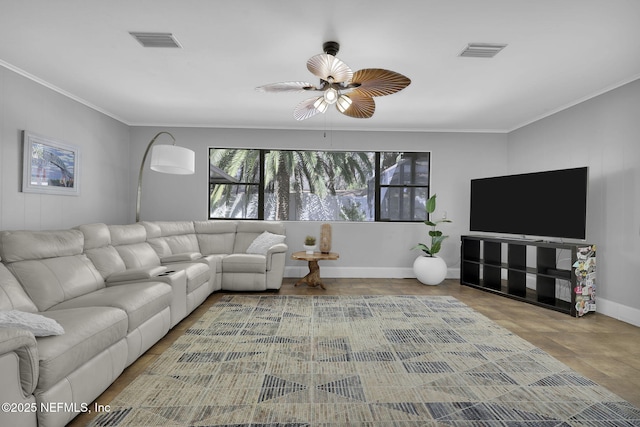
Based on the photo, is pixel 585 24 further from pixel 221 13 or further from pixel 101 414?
pixel 101 414

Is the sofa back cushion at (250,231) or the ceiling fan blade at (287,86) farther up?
the ceiling fan blade at (287,86)

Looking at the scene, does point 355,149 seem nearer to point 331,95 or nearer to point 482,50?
point 482,50

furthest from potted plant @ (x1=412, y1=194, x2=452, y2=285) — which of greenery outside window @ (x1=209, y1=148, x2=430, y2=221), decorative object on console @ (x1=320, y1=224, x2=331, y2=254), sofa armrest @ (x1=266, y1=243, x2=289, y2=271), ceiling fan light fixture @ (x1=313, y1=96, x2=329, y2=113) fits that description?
ceiling fan light fixture @ (x1=313, y1=96, x2=329, y2=113)

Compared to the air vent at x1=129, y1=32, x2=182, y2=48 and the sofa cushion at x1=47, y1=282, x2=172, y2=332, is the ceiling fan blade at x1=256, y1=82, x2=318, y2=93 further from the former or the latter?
the sofa cushion at x1=47, y1=282, x2=172, y2=332

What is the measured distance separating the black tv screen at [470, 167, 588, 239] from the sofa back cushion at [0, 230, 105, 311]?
499 cm

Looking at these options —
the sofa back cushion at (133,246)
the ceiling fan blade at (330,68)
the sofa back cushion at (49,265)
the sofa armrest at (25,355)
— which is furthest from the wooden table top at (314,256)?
the sofa armrest at (25,355)

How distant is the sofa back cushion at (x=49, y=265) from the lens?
2514 mm

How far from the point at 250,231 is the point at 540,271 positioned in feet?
13.4

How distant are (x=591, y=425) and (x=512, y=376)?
1.84ft

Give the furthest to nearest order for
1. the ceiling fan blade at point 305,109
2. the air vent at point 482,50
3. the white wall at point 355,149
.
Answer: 1. the white wall at point 355,149
2. the ceiling fan blade at point 305,109
3. the air vent at point 482,50

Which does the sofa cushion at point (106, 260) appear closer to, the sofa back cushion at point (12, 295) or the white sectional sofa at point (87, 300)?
the white sectional sofa at point (87, 300)

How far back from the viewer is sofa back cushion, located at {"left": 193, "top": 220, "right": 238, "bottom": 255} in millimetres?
5516

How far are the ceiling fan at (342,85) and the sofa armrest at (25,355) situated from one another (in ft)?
7.30

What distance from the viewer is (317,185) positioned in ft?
21.1
